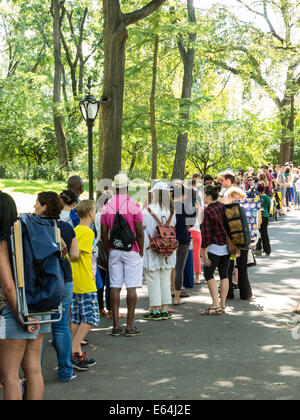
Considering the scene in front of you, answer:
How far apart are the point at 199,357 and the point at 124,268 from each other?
173cm

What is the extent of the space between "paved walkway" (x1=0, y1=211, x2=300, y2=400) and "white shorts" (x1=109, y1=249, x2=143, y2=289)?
69 centimetres

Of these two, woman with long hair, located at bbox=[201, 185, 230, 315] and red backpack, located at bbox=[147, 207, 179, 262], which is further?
woman with long hair, located at bbox=[201, 185, 230, 315]

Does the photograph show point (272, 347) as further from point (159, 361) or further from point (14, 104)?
point (14, 104)

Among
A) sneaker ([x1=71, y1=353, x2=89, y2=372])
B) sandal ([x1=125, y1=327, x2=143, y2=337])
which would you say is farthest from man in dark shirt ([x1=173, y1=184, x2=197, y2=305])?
sneaker ([x1=71, y1=353, x2=89, y2=372])

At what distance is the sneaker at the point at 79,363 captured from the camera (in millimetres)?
6188

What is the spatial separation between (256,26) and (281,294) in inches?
981

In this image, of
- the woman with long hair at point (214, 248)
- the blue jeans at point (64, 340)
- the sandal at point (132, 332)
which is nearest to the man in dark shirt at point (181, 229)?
the woman with long hair at point (214, 248)

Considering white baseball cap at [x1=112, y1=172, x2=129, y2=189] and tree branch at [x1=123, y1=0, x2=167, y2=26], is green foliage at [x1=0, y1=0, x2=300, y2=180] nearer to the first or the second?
tree branch at [x1=123, y1=0, x2=167, y2=26]

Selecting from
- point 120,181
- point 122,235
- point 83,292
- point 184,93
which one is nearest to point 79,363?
point 83,292

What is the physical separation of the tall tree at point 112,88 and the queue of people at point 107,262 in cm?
285

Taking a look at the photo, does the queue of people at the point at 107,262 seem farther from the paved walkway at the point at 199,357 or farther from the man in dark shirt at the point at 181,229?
the paved walkway at the point at 199,357

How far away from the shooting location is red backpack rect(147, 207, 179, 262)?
844 centimetres

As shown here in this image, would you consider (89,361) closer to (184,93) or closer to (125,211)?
(125,211)
